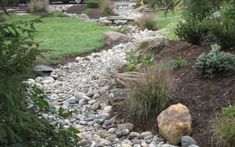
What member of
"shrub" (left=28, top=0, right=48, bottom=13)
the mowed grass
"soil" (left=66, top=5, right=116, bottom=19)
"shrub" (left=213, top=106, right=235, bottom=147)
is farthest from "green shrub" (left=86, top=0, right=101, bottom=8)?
"shrub" (left=213, top=106, right=235, bottom=147)

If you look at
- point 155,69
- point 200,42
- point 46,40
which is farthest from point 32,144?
point 46,40

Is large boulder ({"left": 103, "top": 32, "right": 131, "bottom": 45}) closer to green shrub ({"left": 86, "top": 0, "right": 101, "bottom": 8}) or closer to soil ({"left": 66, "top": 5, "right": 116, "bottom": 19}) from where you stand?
soil ({"left": 66, "top": 5, "right": 116, "bottom": 19})

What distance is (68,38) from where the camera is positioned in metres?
13.6

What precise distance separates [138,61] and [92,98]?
148 cm

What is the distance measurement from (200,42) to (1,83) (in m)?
6.68

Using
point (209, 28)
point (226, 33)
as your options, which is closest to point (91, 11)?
point (209, 28)

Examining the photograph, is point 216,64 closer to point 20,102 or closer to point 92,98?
point 92,98

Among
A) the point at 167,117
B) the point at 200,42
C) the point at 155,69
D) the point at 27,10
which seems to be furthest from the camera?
the point at 27,10

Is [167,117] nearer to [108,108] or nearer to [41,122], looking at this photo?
[108,108]

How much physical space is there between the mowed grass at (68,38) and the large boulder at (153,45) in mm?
1791

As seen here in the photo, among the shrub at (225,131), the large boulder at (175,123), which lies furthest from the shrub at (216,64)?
the shrub at (225,131)

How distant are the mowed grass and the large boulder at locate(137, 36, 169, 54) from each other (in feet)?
5.88

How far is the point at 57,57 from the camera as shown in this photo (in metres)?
11.1

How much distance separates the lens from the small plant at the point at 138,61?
8.08 m
